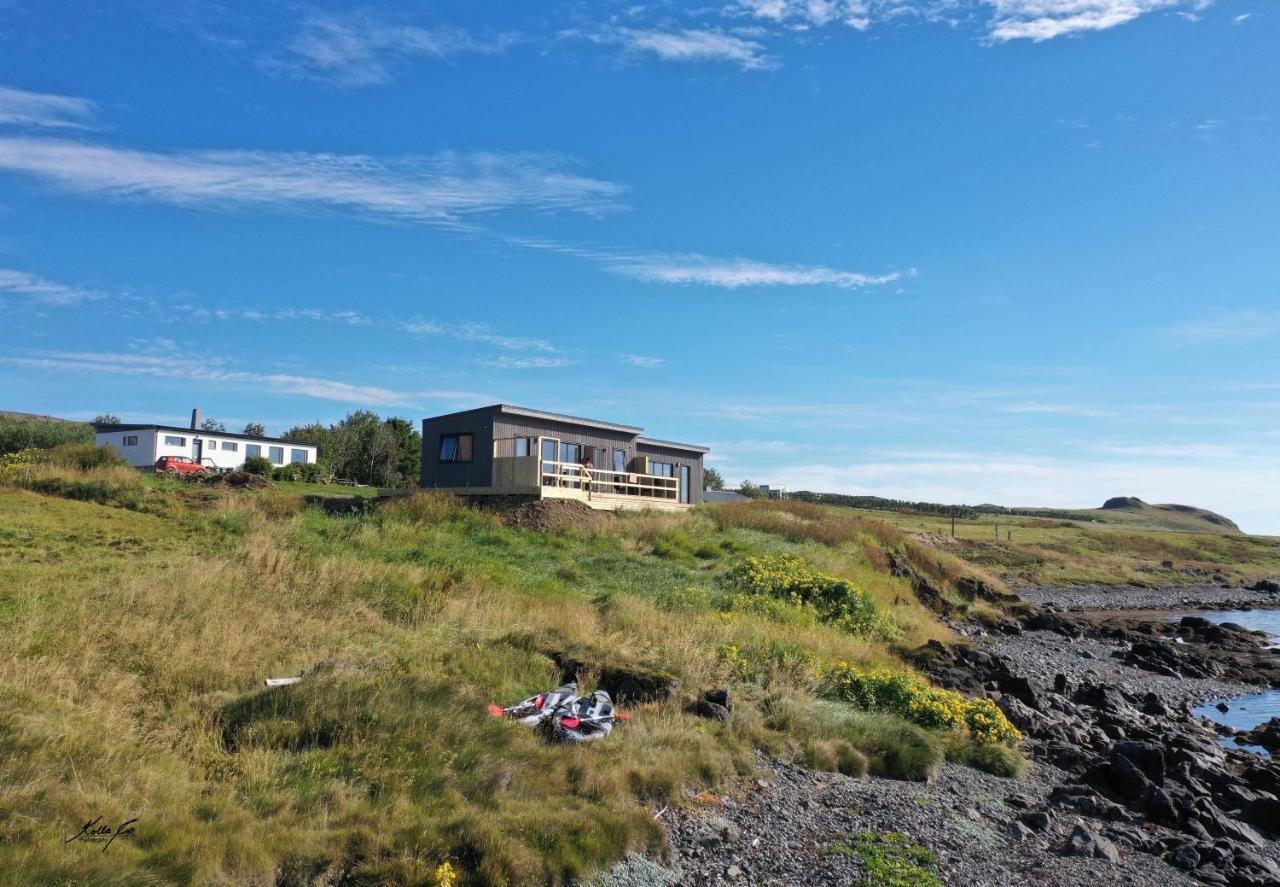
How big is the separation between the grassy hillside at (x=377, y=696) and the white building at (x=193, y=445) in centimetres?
2795

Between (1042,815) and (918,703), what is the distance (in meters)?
3.58

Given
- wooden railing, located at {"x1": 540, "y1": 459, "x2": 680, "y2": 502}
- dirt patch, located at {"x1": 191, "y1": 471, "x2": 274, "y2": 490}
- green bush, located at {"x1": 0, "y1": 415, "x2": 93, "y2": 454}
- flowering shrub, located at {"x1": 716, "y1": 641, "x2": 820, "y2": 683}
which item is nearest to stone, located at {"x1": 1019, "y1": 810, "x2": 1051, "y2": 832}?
flowering shrub, located at {"x1": 716, "y1": 641, "x2": 820, "y2": 683}

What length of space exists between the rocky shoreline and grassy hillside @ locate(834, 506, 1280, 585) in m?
45.4

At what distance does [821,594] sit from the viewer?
22.1 m

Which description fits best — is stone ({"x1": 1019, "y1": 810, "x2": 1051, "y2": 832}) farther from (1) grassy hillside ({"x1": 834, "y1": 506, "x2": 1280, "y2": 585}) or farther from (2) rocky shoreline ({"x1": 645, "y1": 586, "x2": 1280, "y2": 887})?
(1) grassy hillside ({"x1": 834, "y1": 506, "x2": 1280, "y2": 585})

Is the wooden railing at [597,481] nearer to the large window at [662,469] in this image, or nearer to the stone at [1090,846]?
the large window at [662,469]

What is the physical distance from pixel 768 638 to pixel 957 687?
4846 mm

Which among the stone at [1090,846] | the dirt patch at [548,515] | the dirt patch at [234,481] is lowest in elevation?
the stone at [1090,846]

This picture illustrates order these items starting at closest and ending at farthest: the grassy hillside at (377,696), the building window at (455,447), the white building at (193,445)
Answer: the grassy hillside at (377,696), the building window at (455,447), the white building at (193,445)

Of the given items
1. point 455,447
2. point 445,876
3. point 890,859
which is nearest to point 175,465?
point 455,447

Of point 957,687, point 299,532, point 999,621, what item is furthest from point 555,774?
point 999,621

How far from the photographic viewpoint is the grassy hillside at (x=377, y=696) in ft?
22.8

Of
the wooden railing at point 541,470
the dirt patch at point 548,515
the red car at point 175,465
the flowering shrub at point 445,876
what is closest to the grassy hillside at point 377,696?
the flowering shrub at point 445,876

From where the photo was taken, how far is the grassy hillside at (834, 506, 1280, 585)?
2601 inches
